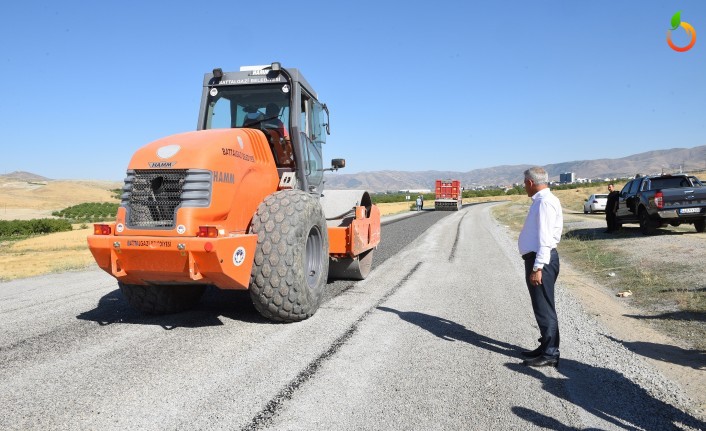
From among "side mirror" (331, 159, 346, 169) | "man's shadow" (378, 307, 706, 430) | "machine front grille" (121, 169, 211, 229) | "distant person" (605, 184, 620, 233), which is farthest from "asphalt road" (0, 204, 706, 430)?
"distant person" (605, 184, 620, 233)

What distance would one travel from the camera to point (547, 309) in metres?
4.88

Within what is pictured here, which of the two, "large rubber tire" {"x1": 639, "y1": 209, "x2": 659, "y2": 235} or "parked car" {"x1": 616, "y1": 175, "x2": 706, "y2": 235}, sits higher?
"parked car" {"x1": 616, "y1": 175, "x2": 706, "y2": 235}

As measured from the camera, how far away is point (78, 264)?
12.4 m

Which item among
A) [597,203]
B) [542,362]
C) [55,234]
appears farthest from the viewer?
[597,203]

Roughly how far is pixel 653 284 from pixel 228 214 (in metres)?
7.65

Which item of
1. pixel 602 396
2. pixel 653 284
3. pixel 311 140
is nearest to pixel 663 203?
pixel 653 284

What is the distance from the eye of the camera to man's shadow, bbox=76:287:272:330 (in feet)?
20.3

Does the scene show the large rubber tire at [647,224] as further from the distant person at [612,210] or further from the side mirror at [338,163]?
the side mirror at [338,163]

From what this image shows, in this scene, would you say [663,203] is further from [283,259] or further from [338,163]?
[283,259]

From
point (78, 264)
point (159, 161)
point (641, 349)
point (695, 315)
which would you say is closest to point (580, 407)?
point (641, 349)

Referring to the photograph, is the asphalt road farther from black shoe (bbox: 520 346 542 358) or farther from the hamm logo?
the hamm logo

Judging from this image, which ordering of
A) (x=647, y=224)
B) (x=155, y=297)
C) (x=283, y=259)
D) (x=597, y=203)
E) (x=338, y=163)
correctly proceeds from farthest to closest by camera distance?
1. (x=597, y=203)
2. (x=647, y=224)
3. (x=338, y=163)
4. (x=155, y=297)
5. (x=283, y=259)

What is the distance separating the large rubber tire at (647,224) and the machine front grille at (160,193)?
14514 mm

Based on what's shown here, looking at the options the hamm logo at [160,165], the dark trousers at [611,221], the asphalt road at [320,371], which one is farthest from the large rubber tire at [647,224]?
the hamm logo at [160,165]
